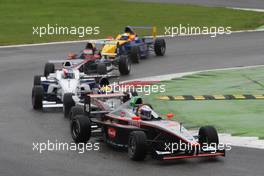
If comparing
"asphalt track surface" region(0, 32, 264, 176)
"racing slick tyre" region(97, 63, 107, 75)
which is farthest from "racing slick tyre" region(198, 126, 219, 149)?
"racing slick tyre" region(97, 63, 107, 75)

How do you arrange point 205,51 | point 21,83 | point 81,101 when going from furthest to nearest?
1. point 205,51
2. point 21,83
3. point 81,101

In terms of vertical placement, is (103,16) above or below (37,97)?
above

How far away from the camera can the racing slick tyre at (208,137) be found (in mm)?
16156

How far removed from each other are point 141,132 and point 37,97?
246 inches

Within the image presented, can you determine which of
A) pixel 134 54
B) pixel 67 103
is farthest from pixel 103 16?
pixel 67 103

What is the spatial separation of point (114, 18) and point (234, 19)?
6427mm

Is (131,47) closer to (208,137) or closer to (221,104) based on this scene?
(221,104)

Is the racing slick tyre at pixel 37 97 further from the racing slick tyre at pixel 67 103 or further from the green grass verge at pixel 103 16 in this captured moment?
the green grass verge at pixel 103 16

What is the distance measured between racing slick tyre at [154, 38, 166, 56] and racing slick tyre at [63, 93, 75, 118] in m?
12.0

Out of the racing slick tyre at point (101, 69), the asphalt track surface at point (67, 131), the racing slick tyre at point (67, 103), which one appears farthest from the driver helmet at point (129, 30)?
the racing slick tyre at point (67, 103)

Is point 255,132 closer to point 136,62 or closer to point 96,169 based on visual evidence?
point 96,169

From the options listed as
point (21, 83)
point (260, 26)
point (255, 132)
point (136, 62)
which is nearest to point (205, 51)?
point (136, 62)

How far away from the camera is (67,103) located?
20562mm

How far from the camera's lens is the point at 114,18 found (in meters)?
42.9
